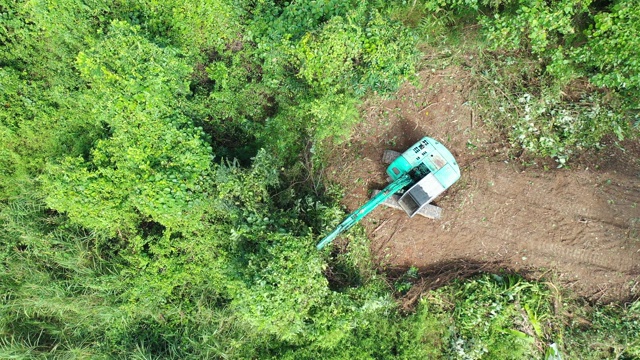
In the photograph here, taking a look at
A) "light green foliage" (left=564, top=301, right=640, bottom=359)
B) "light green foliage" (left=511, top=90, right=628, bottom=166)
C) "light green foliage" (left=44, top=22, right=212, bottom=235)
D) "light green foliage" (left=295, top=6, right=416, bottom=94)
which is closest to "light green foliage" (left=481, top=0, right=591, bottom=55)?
"light green foliage" (left=511, top=90, right=628, bottom=166)

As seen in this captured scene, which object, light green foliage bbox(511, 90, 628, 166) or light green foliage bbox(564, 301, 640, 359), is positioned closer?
light green foliage bbox(564, 301, 640, 359)

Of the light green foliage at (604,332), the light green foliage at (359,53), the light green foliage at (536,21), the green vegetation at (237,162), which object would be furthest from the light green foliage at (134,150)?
the light green foliage at (604,332)

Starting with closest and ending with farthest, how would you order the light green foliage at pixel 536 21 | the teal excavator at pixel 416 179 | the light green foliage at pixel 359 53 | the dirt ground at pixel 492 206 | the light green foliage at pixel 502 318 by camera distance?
the light green foliage at pixel 536 21 → the light green foliage at pixel 359 53 → the teal excavator at pixel 416 179 → the light green foliage at pixel 502 318 → the dirt ground at pixel 492 206

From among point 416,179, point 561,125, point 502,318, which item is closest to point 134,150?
point 416,179

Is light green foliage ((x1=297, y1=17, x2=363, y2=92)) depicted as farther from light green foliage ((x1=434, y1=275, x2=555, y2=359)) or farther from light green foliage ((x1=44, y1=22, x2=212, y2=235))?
light green foliage ((x1=434, y1=275, x2=555, y2=359))

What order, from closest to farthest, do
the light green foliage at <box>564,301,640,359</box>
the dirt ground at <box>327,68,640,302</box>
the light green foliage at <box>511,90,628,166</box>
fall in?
the light green foliage at <box>564,301,640,359</box> → the dirt ground at <box>327,68,640,302</box> → the light green foliage at <box>511,90,628,166</box>

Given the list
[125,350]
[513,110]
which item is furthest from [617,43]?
[125,350]

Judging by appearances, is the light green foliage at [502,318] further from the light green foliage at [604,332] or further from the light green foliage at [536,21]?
the light green foliage at [536,21]

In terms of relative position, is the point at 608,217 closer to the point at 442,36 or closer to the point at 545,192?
the point at 545,192
